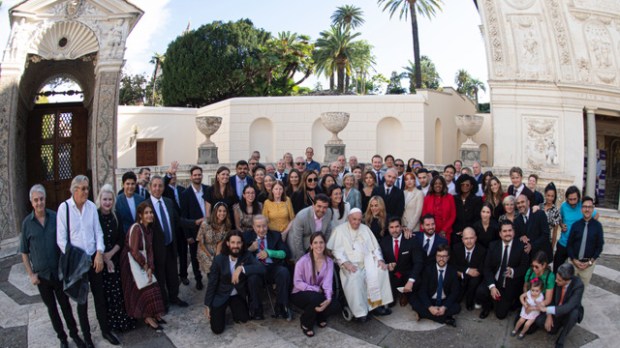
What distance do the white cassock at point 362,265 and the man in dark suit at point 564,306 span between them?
5.05ft

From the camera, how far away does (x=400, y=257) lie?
5.16 meters

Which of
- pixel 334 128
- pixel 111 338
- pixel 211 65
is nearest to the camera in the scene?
pixel 111 338

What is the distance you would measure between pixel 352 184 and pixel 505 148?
30.5 ft

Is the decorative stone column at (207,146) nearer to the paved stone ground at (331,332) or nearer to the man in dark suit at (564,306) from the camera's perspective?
the paved stone ground at (331,332)

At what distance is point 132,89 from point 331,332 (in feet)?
105

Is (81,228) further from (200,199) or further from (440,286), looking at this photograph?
(440,286)

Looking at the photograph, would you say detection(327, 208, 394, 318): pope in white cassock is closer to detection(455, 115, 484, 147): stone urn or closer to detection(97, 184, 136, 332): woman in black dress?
detection(97, 184, 136, 332): woman in black dress

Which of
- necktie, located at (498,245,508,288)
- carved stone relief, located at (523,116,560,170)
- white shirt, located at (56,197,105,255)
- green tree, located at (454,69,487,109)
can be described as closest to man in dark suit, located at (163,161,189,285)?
white shirt, located at (56,197,105,255)

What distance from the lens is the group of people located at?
4328mm

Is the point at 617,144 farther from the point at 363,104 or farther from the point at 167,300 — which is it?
the point at 167,300

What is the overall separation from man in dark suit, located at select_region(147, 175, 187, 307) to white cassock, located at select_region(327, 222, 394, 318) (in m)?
1.76

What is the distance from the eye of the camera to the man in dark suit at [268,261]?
4.77m

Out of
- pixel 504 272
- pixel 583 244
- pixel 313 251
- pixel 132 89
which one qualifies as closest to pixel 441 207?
pixel 504 272

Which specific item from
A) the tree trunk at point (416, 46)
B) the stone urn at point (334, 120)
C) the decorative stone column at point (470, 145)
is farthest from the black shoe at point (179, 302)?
the tree trunk at point (416, 46)
